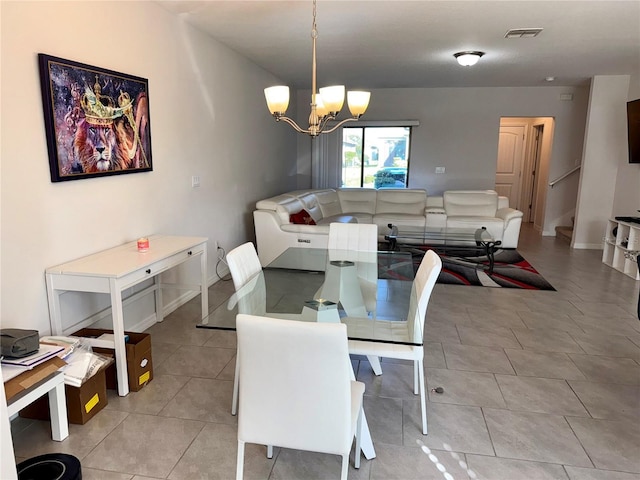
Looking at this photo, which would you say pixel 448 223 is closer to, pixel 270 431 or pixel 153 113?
pixel 153 113

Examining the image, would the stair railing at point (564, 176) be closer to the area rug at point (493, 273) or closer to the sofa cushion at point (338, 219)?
the area rug at point (493, 273)

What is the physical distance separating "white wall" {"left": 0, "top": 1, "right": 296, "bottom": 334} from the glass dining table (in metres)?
1.05

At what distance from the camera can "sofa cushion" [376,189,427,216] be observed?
6852 mm

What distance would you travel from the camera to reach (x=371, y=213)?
692 centimetres

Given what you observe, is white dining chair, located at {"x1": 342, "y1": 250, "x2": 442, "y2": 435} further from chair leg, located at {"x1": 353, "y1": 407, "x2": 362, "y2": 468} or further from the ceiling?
the ceiling

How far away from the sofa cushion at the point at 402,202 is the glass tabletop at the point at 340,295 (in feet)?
12.1

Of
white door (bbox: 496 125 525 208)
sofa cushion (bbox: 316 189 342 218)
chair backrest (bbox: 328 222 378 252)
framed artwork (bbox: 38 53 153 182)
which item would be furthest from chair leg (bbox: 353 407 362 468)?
white door (bbox: 496 125 525 208)

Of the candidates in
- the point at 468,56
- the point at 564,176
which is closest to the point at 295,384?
the point at 468,56

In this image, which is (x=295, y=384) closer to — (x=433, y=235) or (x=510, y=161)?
(x=433, y=235)

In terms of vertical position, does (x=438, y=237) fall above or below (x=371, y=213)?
below

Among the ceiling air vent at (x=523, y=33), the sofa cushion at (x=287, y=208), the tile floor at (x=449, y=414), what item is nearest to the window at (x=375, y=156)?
the sofa cushion at (x=287, y=208)

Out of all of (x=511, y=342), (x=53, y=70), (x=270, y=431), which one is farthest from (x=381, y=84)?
(x=270, y=431)

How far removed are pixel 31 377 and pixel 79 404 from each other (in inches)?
14.1

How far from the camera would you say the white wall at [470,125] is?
7.09 m
